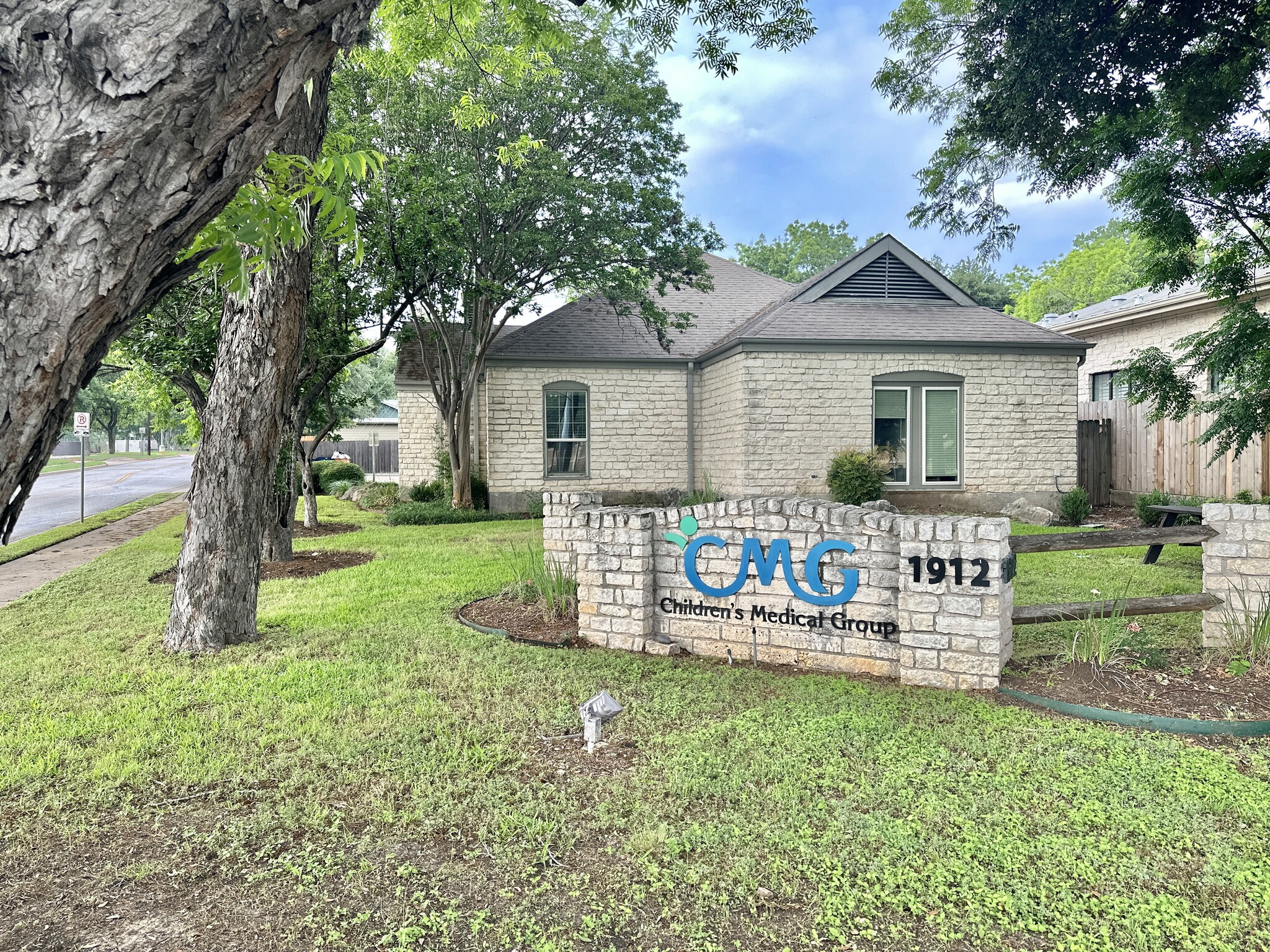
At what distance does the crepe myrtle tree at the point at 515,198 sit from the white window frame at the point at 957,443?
5553mm

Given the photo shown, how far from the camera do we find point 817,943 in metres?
2.56

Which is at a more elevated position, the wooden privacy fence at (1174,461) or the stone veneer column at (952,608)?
the wooden privacy fence at (1174,461)

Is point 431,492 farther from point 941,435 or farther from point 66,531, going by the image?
point 941,435

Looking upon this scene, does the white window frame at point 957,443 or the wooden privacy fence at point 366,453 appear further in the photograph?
the wooden privacy fence at point 366,453

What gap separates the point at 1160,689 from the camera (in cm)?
494

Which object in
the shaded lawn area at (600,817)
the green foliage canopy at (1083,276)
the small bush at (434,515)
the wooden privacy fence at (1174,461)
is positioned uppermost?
the green foliage canopy at (1083,276)

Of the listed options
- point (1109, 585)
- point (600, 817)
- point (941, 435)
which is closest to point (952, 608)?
point (600, 817)

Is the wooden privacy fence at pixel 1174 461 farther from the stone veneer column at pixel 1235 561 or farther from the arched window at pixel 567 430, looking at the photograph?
the arched window at pixel 567 430

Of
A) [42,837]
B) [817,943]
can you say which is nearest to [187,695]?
[42,837]

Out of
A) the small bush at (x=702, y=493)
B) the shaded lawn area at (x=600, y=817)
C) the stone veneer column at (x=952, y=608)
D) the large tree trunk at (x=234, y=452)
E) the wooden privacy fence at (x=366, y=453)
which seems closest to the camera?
the shaded lawn area at (x=600, y=817)

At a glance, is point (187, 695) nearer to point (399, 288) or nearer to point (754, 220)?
point (399, 288)

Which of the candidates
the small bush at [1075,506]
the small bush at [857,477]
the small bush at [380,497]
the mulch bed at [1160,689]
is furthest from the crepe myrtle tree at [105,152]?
the small bush at [380,497]

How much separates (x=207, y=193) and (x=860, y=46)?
39.1ft

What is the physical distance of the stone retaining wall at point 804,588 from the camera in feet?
16.1
